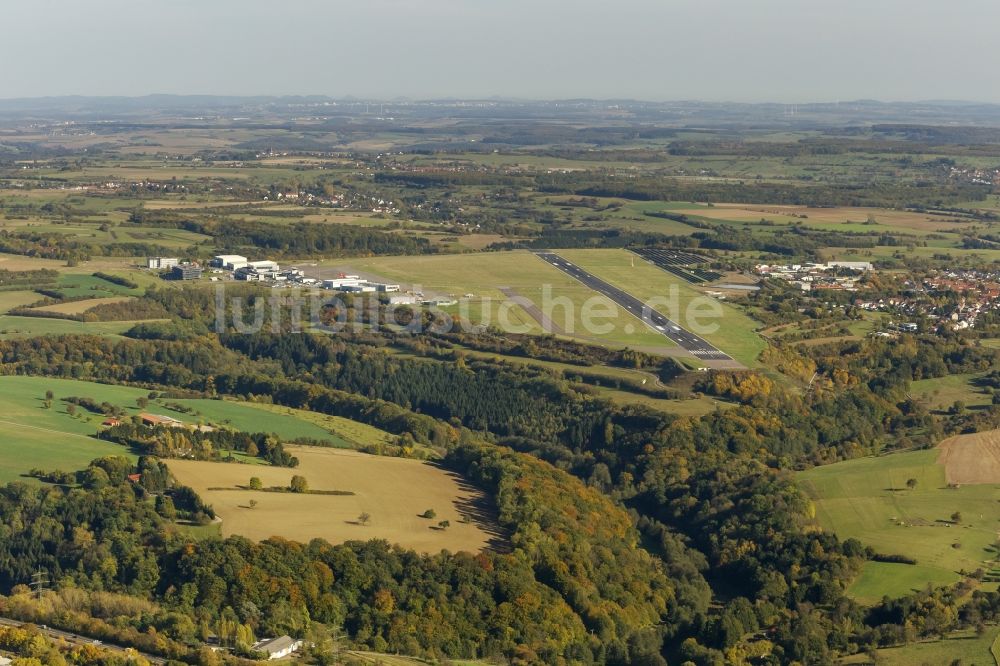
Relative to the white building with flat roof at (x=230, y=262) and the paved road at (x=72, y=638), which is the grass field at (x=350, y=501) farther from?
the white building with flat roof at (x=230, y=262)

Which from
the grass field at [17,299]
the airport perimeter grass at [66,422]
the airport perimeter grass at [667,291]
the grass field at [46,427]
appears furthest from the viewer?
the grass field at [17,299]

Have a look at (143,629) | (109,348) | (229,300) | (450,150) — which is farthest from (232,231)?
(450,150)

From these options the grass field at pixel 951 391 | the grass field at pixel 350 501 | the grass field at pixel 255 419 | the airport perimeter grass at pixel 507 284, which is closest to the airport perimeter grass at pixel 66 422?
the grass field at pixel 255 419

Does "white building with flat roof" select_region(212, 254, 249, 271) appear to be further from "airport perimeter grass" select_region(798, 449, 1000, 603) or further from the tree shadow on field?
"airport perimeter grass" select_region(798, 449, 1000, 603)

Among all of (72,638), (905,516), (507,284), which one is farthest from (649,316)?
(72,638)

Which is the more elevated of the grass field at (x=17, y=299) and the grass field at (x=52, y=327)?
the grass field at (x=17, y=299)

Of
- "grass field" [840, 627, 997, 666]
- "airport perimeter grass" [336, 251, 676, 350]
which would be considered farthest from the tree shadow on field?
"airport perimeter grass" [336, 251, 676, 350]
